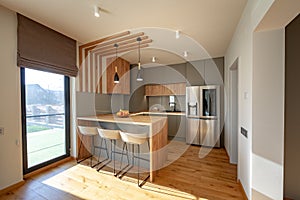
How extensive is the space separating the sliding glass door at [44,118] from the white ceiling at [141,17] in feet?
3.50

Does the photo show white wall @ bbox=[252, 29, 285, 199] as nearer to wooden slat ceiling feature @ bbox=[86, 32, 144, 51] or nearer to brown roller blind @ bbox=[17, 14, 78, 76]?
wooden slat ceiling feature @ bbox=[86, 32, 144, 51]

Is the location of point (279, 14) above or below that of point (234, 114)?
above

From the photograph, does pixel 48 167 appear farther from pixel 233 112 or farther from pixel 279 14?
pixel 279 14

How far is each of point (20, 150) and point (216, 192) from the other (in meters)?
3.20

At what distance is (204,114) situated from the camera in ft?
13.8

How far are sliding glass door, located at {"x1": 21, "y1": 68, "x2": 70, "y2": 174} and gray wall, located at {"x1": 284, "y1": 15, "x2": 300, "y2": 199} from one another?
405cm

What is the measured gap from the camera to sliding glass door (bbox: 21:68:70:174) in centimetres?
269

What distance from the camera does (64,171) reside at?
288 centimetres

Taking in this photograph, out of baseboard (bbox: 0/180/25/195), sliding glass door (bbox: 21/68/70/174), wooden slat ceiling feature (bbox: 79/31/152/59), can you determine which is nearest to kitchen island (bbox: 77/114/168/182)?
sliding glass door (bbox: 21/68/70/174)

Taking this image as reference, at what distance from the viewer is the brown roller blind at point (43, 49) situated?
241cm

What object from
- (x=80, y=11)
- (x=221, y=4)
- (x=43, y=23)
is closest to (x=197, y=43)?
(x=221, y=4)

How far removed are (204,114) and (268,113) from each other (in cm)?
256

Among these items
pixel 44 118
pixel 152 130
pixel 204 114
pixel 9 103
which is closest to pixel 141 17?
pixel 152 130

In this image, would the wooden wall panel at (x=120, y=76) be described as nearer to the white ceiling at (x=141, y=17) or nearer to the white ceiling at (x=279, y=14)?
the white ceiling at (x=141, y=17)
